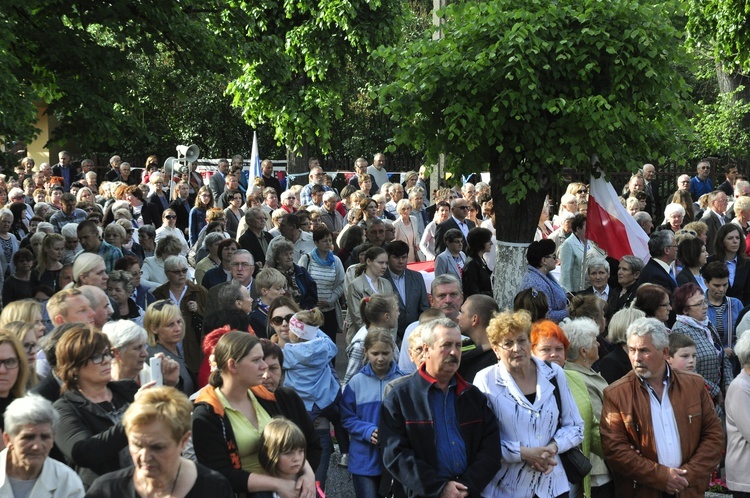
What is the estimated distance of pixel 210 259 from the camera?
11398 mm

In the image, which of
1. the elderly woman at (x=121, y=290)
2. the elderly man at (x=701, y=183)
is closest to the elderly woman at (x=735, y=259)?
the elderly woman at (x=121, y=290)

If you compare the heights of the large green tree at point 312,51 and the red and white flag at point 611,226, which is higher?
the large green tree at point 312,51

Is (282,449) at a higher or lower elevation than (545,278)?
lower

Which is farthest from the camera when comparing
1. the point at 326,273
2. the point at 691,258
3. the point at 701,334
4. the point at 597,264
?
the point at 326,273

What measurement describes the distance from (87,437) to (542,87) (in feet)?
18.7

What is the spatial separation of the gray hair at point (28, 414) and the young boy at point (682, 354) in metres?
4.27

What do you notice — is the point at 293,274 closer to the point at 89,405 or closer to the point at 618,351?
the point at 618,351

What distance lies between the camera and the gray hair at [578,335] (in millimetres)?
7047

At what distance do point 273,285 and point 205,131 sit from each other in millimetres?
27347

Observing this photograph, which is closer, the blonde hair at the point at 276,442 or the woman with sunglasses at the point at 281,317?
the blonde hair at the point at 276,442

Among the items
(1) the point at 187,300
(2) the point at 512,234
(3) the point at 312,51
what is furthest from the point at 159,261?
(3) the point at 312,51

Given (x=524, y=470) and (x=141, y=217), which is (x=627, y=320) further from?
(x=141, y=217)

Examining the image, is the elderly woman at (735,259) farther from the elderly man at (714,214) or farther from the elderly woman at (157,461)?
the elderly woman at (157,461)

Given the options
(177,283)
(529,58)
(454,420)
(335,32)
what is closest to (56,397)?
(454,420)
